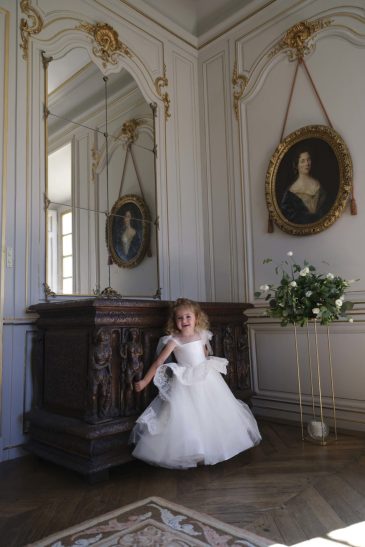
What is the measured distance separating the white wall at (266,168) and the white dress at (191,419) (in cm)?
101

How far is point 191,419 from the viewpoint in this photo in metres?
2.44

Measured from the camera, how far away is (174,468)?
238 cm

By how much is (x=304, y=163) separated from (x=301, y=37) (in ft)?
3.78

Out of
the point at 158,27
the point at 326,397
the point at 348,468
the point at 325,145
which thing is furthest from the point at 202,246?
the point at 348,468

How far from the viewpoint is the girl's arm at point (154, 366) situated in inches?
98.7

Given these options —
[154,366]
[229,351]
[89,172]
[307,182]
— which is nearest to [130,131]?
[89,172]

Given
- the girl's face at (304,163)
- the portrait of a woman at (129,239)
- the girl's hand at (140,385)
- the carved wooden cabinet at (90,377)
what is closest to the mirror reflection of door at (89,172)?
the portrait of a woman at (129,239)

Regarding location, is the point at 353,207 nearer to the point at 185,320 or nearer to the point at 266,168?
the point at 266,168

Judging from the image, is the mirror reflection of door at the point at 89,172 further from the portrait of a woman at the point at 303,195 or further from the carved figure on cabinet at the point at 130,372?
the portrait of a woman at the point at 303,195

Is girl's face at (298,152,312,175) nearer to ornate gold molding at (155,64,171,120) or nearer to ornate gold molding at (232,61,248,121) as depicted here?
ornate gold molding at (232,61,248,121)

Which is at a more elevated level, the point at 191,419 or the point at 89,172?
the point at 89,172

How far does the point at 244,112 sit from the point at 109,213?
5.80 ft

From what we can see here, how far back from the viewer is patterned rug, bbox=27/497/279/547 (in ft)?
5.34

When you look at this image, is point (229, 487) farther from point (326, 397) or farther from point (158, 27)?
point (158, 27)
